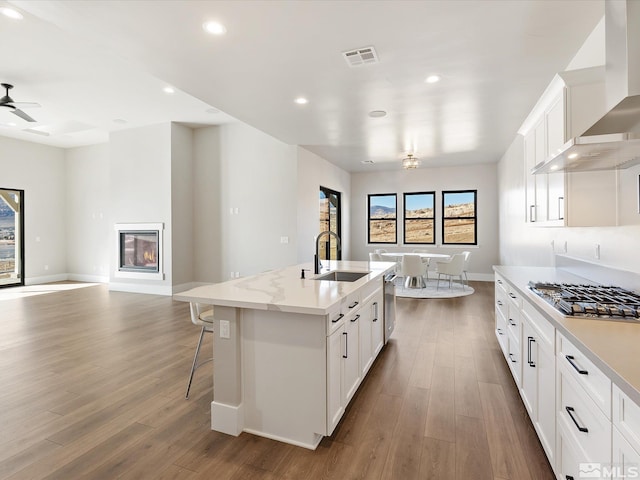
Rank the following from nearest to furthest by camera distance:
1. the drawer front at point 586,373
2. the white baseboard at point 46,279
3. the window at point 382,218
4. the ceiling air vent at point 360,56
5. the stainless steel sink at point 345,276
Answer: the drawer front at point 586,373
the ceiling air vent at point 360,56
the stainless steel sink at point 345,276
the white baseboard at point 46,279
the window at point 382,218

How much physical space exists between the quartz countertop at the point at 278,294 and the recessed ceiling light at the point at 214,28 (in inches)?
78.3

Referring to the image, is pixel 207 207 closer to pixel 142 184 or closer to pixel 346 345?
pixel 142 184

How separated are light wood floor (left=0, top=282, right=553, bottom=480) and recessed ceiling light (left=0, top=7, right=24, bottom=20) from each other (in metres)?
3.40

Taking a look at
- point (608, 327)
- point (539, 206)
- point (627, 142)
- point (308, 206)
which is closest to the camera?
point (608, 327)

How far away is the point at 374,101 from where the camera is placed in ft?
13.6

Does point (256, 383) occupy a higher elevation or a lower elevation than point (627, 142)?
lower

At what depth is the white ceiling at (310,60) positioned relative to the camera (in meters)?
2.43

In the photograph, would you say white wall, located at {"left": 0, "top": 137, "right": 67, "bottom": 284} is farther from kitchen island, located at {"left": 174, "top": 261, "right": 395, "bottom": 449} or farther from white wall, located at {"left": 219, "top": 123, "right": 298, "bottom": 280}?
kitchen island, located at {"left": 174, "top": 261, "right": 395, "bottom": 449}

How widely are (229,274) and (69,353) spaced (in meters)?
3.55

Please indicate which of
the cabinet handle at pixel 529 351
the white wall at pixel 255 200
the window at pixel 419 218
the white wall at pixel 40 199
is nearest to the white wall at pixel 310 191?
the white wall at pixel 255 200

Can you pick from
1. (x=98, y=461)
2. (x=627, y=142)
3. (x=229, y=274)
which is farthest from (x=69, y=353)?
(x=627, y=142)

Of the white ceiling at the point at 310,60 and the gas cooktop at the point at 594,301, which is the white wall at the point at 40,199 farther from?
the gas cooktop at the point at 594,301

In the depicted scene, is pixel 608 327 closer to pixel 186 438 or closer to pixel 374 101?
pixel 186 438

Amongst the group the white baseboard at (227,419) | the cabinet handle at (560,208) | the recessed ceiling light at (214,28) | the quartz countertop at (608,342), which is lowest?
the white baseboard at (227,419)
